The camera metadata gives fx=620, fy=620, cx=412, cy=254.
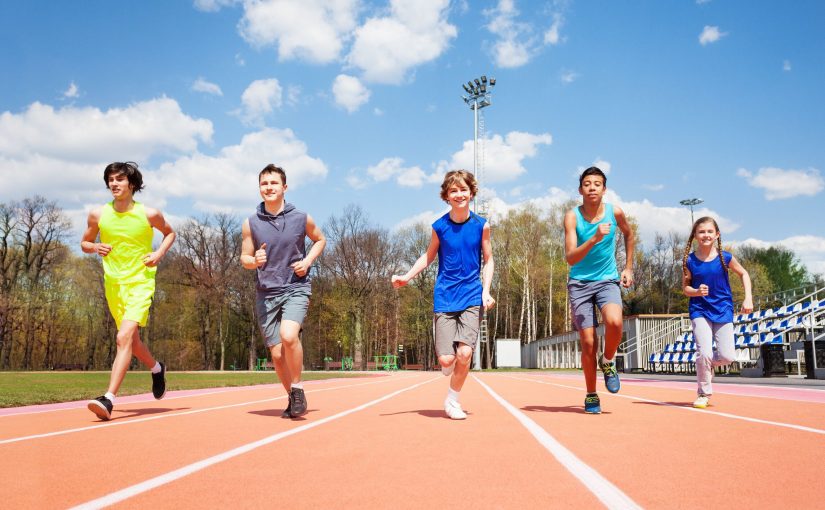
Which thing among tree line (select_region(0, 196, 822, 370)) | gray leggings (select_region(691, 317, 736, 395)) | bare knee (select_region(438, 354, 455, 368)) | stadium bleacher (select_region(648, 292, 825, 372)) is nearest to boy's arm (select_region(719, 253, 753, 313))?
gray leggings (select_region(691, 317, 736, 395))

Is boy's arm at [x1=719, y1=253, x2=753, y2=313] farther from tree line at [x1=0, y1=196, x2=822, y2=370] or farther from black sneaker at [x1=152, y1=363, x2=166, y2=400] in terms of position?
tree line at [x1=0, y1=196, x2=822, y2=370]

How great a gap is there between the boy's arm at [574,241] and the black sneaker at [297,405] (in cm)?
289

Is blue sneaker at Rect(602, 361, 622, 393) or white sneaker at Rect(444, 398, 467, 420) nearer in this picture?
white sneaker at Rect(444, 398, 467, 420)

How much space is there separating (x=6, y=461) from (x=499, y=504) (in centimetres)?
294

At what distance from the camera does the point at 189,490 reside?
2787 millimetres

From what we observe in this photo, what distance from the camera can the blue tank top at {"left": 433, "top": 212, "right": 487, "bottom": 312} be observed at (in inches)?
228

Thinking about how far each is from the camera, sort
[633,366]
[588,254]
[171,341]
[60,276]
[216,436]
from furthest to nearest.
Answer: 1. [171,341]
2. [60,276]
3. [633,366]
4. [588,254]
5. [216,436]

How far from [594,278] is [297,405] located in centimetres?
314

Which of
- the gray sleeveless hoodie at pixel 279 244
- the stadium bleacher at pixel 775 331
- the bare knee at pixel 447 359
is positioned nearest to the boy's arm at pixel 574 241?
Answer: the bare knee at pixel 447 359

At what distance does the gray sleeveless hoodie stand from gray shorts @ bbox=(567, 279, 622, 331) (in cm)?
269

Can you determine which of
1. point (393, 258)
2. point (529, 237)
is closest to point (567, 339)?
point (529, 237)

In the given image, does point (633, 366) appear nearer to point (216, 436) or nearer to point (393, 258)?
point (393, 258)

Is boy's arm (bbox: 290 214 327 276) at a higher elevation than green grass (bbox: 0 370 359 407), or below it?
higher

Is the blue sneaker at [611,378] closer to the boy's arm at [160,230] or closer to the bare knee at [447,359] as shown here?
the bare knee at [447,359]
